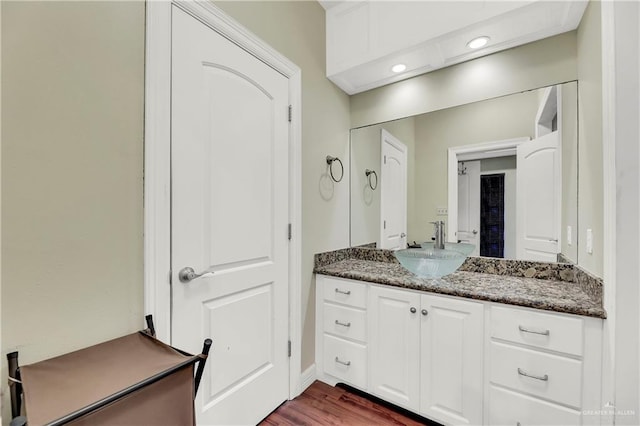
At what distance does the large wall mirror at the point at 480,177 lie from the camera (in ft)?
5.49

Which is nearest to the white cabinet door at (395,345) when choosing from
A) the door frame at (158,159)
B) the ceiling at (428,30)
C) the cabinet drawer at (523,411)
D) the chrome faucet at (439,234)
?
the cabinet drawer at (523,411)

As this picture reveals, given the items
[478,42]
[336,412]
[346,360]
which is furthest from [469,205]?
[336,412]

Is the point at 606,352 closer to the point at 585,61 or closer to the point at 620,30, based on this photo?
the point at 620,30

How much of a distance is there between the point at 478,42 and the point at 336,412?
2.50 meters

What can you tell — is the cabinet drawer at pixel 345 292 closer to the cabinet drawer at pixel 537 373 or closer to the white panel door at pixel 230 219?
the white panel door at pixel 230 219

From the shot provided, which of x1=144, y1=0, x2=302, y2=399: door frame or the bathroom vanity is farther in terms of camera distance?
the bathroom vanity

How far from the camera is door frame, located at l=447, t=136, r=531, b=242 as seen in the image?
1.88 metres

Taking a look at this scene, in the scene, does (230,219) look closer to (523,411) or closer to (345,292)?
(345,292)

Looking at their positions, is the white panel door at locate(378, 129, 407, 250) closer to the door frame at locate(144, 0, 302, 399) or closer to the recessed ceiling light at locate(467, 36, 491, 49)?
the recessed ceiling light at locate(467, 36, 491, 49)

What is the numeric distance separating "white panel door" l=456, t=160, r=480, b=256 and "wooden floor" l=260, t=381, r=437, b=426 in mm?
1195

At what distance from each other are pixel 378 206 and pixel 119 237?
188cm

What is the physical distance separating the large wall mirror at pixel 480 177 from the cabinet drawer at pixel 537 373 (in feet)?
2.20

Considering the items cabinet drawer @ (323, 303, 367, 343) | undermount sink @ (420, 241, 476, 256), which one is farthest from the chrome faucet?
cabinet drawer @ (323, 303, 367, 343)

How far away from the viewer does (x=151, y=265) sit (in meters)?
1.13
